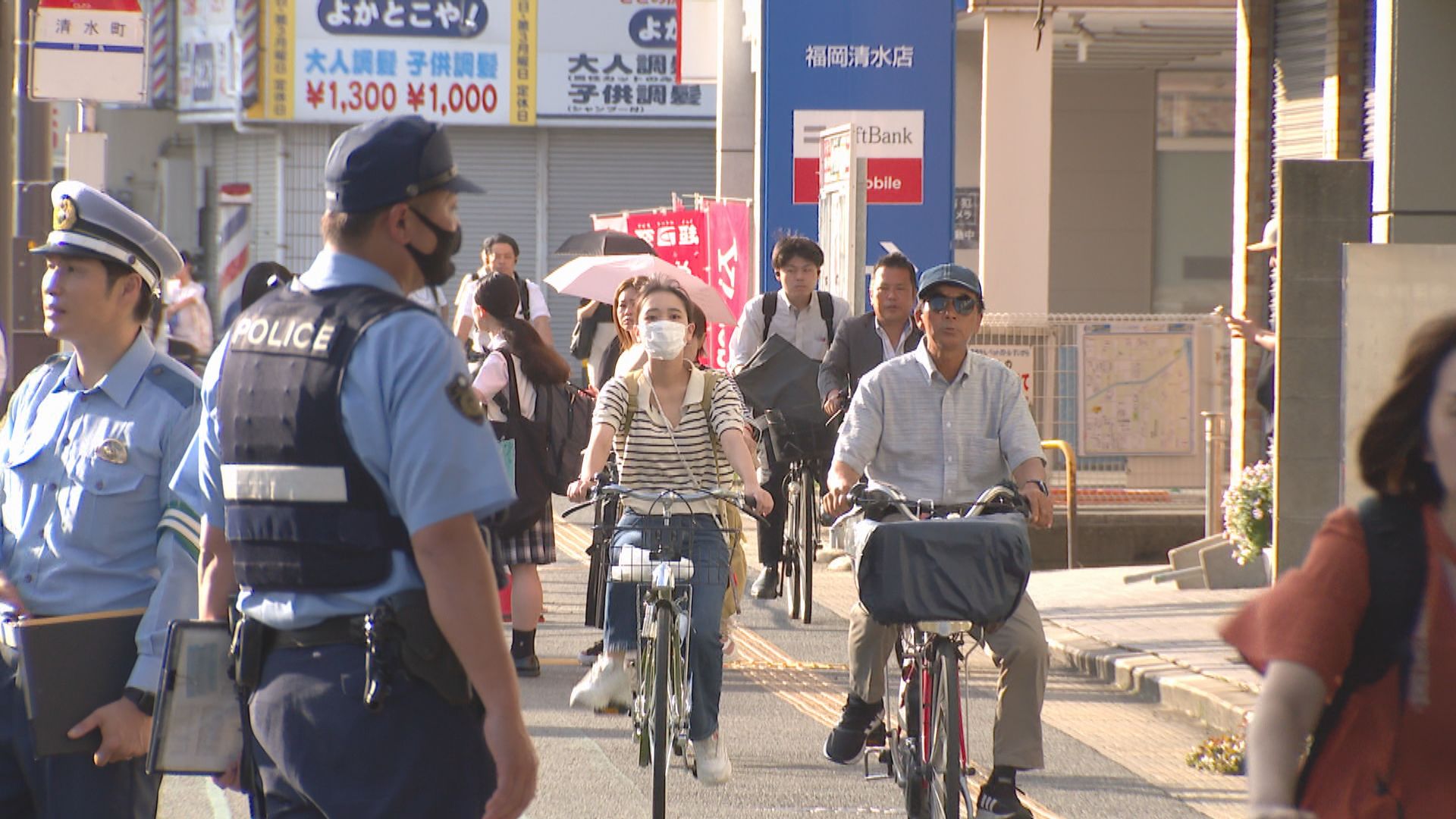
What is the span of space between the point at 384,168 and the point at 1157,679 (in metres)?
6.20

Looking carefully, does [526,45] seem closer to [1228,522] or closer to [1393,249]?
[1228,522]

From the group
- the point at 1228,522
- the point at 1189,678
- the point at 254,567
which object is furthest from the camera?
the point at 1228,522

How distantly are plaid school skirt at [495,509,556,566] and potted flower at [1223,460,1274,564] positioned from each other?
4175 millimetres

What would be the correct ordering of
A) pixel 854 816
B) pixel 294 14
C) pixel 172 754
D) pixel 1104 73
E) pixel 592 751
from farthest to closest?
pixel 294 14 < pixel 1104 73 < pixel 592 751 < pixel 854 816 < pixel 172 754

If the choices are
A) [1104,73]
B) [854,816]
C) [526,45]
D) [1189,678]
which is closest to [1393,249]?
[1189,678]

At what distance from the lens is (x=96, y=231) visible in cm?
388

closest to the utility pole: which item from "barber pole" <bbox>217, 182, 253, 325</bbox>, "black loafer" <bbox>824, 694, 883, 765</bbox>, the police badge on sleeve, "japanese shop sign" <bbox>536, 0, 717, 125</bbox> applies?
"black loafer" <bbox>824, 694, 883, 765</bbox>

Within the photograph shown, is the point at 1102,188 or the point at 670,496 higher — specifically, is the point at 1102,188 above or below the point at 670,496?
above

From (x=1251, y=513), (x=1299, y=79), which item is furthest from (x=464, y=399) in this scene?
(x=1299, y=79)

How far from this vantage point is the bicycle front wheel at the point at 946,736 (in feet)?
18.4

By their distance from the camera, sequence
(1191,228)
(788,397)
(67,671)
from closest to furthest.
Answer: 1. (67,671)
2. (788,397)
3. (1191,228)

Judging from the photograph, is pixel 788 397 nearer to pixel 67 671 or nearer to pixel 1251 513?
pixel 1251 513

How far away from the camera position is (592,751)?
7387mm

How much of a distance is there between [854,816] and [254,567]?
3717mm
